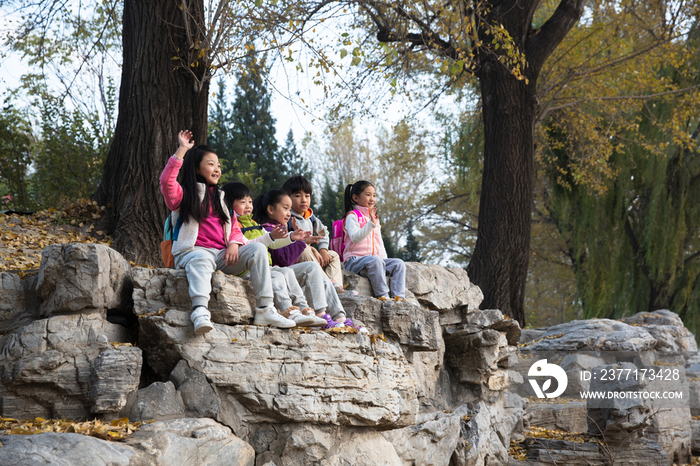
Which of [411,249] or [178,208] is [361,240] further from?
[411,249]

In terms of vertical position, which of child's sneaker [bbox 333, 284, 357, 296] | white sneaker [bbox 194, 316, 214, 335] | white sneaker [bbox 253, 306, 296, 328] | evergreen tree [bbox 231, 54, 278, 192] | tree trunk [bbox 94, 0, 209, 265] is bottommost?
white sneaker [bbox 194, 316, 214, 335]

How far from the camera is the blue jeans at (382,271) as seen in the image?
5211mm

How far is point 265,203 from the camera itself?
4.79 metres

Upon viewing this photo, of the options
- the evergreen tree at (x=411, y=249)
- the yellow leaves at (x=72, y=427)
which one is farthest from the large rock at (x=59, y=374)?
the evergreen tree at (x=411, y=249)

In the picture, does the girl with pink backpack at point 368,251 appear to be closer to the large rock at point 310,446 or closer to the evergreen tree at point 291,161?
the large rock at point 310,446

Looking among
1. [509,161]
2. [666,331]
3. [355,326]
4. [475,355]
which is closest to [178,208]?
[355,326]

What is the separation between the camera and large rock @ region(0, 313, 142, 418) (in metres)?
3.34

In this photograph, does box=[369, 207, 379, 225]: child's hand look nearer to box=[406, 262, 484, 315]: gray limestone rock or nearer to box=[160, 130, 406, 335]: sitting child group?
box=[160, 130, 406, 335]: sitting child group

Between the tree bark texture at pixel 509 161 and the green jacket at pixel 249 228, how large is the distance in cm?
463

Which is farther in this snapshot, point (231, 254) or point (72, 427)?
point (231, 254)

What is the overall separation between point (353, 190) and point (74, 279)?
2690 mm

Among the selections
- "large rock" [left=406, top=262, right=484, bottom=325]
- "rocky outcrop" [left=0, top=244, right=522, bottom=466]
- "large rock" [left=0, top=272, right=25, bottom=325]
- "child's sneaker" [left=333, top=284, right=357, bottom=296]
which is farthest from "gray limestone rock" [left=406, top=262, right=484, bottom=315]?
"large rock" [left=0, top=272, right=25, bottom=325]

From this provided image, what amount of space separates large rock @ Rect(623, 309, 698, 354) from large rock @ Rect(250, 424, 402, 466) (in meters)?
6.26

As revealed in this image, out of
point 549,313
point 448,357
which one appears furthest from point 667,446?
point 549,313
